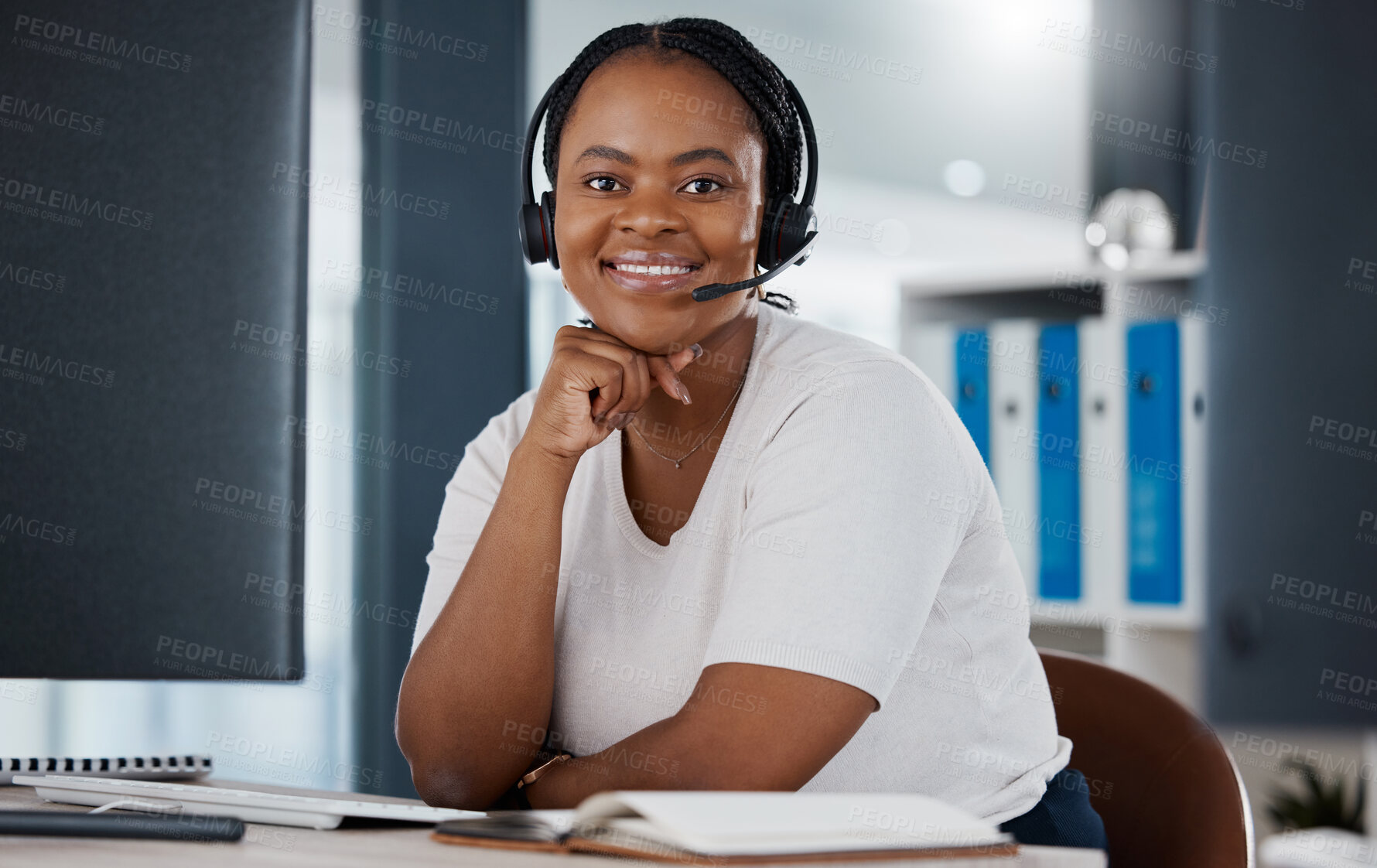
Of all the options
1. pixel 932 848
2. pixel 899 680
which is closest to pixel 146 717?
pixel 899 680

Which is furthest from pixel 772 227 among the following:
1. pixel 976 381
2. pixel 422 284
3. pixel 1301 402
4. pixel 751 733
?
pixel 1301 402

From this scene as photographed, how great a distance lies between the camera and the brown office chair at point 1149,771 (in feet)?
3.42

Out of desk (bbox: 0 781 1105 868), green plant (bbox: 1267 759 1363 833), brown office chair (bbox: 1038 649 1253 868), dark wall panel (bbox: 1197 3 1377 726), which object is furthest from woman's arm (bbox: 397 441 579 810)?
green plant (bbox: 1267 759 1363 833)

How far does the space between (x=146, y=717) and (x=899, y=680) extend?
150 cm

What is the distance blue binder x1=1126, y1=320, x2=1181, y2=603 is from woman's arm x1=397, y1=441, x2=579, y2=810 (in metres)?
1.53

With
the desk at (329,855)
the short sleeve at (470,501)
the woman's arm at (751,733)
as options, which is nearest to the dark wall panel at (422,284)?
the short sleeve at (470,501)

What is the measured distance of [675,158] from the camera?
1.18 meters

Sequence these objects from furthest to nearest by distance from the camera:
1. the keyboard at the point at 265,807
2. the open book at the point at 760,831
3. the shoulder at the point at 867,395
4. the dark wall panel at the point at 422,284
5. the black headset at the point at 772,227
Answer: the dark wall panel at the point at 422,284
the black headset at the point at 772,227
the shoulder at the point at 867,395
the keyboard at the point at 265,807
the open book at the point at 760,831

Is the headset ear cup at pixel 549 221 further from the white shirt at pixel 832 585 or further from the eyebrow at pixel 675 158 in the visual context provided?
the white shirt at pixel 832 585

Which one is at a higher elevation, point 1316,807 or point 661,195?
point 661,195

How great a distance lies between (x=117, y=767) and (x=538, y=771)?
0.40m

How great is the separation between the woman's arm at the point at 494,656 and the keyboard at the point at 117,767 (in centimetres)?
21

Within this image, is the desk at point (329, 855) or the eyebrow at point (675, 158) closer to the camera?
the desk at point (329, 855)

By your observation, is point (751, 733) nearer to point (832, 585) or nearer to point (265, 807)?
point (832, 585)
